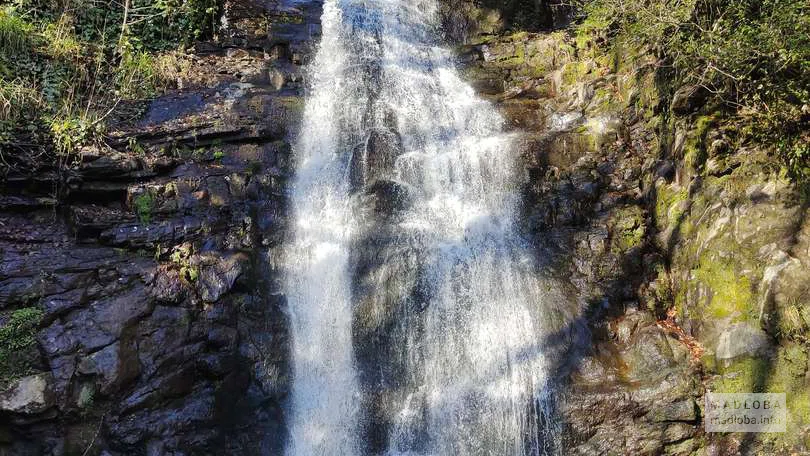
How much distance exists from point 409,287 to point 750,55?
5765 mm

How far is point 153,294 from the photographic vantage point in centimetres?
690

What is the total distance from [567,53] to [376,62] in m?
4.49

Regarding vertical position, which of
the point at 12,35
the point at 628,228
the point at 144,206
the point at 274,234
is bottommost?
the point at 274,234

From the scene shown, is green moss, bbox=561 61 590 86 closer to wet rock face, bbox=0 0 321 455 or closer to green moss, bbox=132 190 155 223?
wet rock face, bbox=0 0 321 455

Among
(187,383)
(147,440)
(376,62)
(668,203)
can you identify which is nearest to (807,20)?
(668,203)

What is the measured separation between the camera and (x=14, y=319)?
602 cm

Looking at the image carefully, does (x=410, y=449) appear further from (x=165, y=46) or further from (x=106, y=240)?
(x=165, y=46)

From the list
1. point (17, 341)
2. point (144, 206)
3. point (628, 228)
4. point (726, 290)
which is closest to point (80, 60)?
point (144, 206)

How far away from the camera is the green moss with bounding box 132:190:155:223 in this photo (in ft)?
24.8

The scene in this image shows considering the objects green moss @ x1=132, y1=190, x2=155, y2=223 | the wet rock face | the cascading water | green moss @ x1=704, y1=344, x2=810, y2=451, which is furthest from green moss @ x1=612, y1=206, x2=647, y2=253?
green moss @ x1=132, y1=190, x2=155, y2=223

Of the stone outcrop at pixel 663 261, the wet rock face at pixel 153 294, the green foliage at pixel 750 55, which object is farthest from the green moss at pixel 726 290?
the wet rock face at pixel 153 294

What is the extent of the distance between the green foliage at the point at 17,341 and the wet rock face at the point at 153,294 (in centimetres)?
2

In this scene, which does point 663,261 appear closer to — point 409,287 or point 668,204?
point 668,204

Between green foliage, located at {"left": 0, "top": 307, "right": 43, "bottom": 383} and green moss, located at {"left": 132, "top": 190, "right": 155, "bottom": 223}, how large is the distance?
6.31 feet
